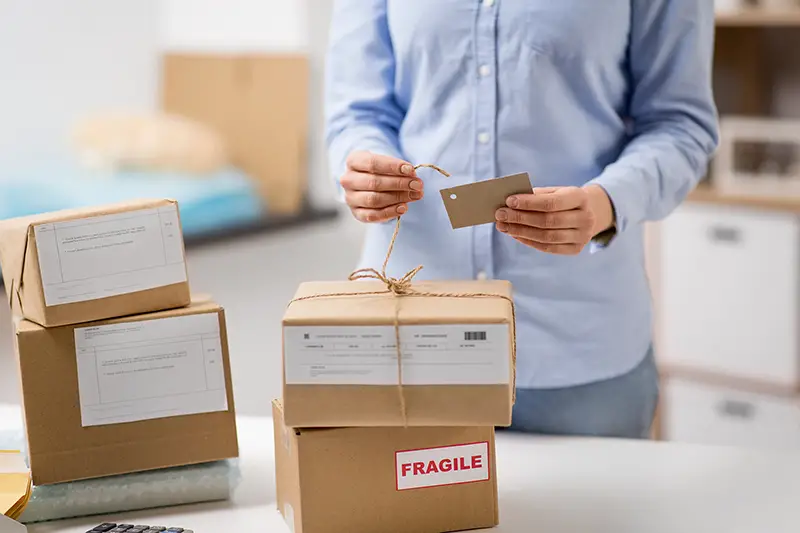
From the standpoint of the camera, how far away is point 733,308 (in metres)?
2.63

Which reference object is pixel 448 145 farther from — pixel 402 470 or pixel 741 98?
pixel 741 98

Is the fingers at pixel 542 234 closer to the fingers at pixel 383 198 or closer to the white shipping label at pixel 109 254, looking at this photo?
the fingers at pixel 383 198

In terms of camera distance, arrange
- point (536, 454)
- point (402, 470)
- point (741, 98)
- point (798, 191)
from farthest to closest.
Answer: point (741, 98) → point (798, 191) → point (536, 454) → point (402, 470)

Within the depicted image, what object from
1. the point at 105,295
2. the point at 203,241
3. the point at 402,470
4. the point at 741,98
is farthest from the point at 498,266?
the point at 203,241

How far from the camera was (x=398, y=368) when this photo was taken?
101cm

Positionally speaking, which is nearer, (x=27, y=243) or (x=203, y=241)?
(x=27, y=243)

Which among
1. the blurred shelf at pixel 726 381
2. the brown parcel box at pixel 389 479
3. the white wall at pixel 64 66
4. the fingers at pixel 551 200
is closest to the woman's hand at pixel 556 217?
the fingers at pixel 551 200

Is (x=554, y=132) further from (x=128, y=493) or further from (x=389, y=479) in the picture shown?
(x=128, y=493)

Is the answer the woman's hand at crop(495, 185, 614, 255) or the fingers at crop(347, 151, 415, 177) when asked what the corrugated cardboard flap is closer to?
the fingers at crop(347, 151, 415, 177)

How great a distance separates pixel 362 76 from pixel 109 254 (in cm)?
49

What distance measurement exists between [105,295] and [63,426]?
16 cm

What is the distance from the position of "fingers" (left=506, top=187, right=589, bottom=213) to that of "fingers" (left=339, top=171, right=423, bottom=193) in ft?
0.43

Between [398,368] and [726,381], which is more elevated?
[398,368]

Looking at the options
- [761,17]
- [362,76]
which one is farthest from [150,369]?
[761,17]
